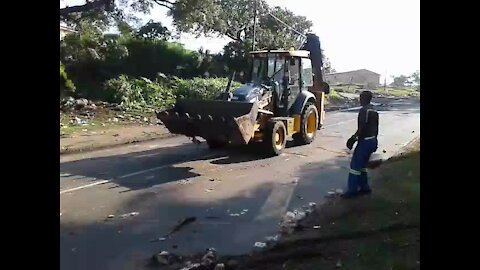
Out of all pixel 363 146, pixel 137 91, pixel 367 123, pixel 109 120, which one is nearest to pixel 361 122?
pixel 367 123

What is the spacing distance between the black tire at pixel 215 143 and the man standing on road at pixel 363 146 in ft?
6.25

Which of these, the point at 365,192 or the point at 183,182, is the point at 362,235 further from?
the point at 183,182

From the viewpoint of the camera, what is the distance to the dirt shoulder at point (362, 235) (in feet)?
8.09

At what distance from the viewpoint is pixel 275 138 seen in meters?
5.89

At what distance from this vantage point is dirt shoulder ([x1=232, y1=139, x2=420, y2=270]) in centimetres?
246

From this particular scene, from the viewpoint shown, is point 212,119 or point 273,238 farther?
point 212,119

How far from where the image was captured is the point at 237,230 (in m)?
3.19

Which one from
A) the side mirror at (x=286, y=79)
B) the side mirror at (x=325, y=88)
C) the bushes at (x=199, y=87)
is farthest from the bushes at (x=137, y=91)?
the side mirror at (x=325, y=88)

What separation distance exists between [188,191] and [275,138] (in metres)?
1.98

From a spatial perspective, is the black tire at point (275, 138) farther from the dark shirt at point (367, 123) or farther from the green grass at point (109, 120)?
the dark shirt at point (367, 123)

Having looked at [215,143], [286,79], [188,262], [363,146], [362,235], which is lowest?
[188,262]
